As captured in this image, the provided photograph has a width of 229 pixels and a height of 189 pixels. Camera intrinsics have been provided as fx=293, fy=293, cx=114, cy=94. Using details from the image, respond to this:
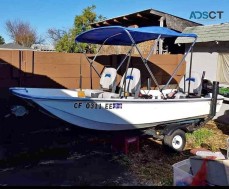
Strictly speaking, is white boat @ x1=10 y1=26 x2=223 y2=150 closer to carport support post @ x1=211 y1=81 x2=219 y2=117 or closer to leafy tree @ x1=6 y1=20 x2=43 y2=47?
carport support post @ x1=211 y1=81 x2=219 y2=117

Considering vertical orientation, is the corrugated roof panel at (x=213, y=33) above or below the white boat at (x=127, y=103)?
above

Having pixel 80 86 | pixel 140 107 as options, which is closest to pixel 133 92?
pixel 140 107

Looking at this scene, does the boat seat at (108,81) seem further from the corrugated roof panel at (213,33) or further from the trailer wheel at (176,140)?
the corrugated roof panel at (213,33)

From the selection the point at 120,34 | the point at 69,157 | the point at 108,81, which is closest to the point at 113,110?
the point at 69,157

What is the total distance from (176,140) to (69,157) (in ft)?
8.11

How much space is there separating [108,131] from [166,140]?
133 centimetres

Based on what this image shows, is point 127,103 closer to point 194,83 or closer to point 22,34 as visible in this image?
point 194,83

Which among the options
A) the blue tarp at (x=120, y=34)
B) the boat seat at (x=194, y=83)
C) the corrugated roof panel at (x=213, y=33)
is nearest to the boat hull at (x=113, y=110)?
the boat seat at (x=194, y=83)

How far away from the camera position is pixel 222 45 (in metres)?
11.0

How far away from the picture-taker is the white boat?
5773mm

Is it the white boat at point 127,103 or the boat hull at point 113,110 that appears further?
the white boat at point 127,103

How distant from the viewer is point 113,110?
19.9 ft

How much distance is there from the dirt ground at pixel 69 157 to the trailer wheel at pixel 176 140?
0.48ft

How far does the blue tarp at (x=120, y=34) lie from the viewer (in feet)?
21.2
